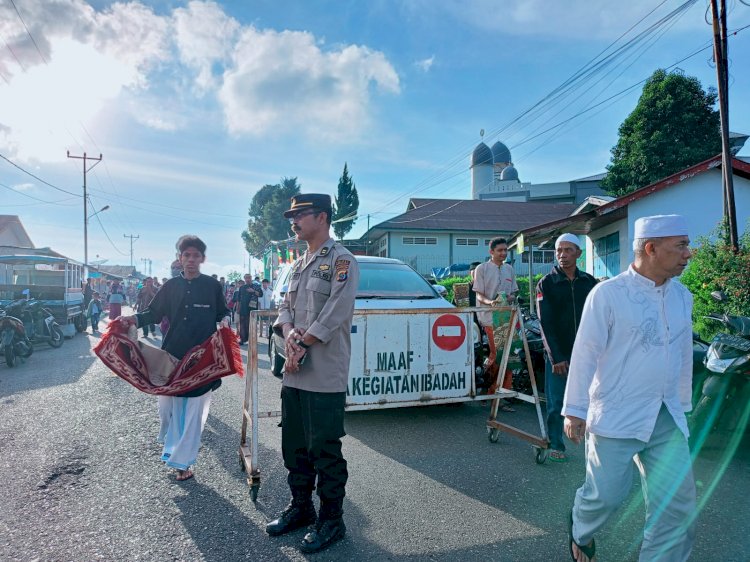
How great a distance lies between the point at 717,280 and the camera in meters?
8.51

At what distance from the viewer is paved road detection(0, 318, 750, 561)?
292 centimetres

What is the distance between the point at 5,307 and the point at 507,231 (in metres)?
27.4

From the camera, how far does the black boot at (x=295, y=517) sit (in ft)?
10.0

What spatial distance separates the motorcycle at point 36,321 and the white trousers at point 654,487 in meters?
12.4

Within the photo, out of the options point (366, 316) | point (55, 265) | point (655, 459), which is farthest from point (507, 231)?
point (655, 459)

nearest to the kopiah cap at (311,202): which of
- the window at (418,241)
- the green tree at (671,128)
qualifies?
the green tree at (671,128)

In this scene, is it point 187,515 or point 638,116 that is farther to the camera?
point 638,116

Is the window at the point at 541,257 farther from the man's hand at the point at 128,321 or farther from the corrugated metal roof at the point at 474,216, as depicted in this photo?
the man's hand at the point at 128,321

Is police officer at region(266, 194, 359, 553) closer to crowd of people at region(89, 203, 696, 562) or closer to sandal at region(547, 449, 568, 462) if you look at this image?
crowd of people at region(89, 203, 696, 562)

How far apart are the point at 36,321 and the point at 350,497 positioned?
11798mm

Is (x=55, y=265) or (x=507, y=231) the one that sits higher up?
(x=507, y=231)

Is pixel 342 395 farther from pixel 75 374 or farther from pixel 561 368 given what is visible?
pixel 75 374

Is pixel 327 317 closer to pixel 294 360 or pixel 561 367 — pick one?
pixel 294 360

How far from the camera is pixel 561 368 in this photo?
409 cm
